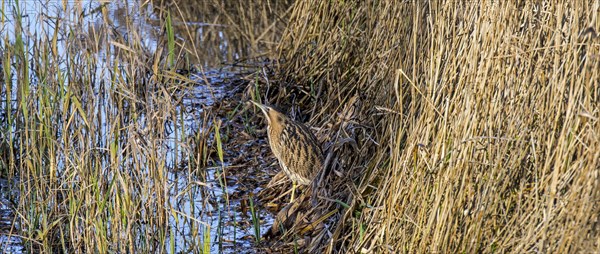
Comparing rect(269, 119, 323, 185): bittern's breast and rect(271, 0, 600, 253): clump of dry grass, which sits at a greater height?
rect(271, 0, 600, 253): clump of dry grass

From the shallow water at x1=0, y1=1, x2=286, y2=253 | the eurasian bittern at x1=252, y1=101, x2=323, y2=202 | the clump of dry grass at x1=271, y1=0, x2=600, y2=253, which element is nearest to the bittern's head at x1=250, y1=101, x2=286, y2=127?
the eurasian bittern at x1=252, y1=101, x2=323, y2=202

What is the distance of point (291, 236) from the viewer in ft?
15.1

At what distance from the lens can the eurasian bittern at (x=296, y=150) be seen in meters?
4.77

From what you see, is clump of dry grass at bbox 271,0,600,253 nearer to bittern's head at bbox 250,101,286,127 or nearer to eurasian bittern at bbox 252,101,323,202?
eurasian bittern at bbox 252,101,323,202

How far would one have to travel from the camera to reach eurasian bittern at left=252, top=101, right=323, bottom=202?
4.77m

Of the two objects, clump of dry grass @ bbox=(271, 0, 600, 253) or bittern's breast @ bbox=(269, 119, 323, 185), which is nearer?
clump of dry grass @ bbox=(271, 0, 600, 253)

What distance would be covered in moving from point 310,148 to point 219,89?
2085 mm

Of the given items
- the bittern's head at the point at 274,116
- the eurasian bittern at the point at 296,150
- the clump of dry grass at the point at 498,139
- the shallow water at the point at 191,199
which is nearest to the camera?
the clump of dry grass at the point at 498,139

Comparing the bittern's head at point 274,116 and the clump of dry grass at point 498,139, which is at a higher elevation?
the clump of dry grass at point 498,139

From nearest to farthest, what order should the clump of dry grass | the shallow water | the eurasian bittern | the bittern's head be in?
the clump of dry grass < the shallow water < the eurasian bittern < the bittern's head

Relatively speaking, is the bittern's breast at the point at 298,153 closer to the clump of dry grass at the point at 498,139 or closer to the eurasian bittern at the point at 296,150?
the eurasian bittern at the point at 296,150

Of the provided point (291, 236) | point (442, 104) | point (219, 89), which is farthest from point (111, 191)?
point (219, 89)

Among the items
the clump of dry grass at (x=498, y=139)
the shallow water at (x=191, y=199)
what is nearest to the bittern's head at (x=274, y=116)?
the shallow water at (x=191, y=199)

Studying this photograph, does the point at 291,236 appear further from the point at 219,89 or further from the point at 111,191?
the point at 219,89
